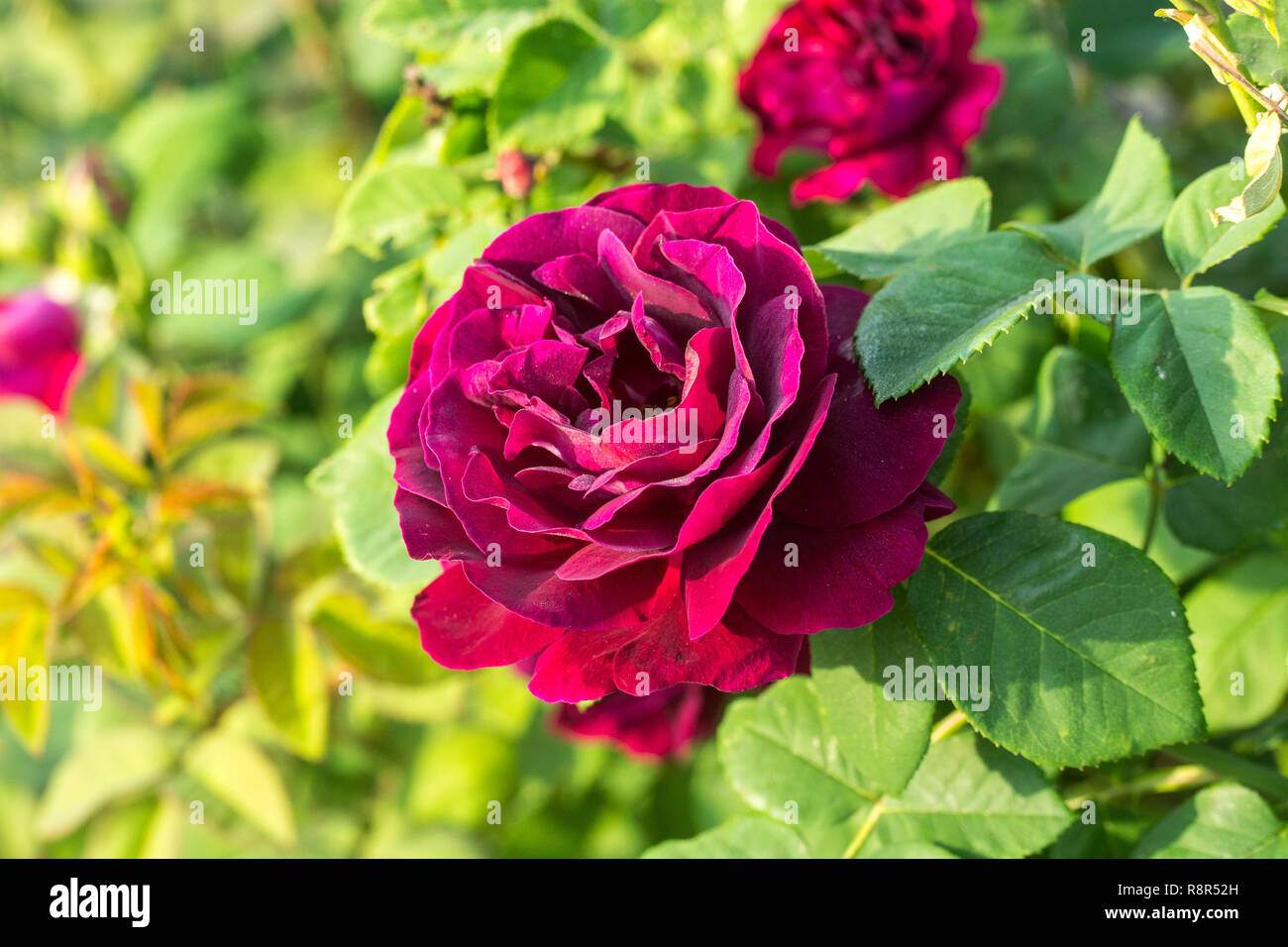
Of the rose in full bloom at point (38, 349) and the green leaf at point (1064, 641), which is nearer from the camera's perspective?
the green leaf at point (1064, 641)

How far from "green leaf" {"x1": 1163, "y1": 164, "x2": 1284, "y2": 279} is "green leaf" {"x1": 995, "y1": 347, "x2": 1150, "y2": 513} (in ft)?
0.57

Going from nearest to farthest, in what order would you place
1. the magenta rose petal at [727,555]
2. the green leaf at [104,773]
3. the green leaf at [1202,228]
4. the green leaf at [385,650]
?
the magenta rose petal at [727,555], the green leaf at [1202,228], the green leaf at [385,650], the green leaf at [104,773]

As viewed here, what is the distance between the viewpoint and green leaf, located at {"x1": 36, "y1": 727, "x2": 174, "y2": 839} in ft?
4.13

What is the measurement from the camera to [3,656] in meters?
1.14

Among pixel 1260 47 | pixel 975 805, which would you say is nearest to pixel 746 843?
pixel 975 805

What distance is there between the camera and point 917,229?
2.60 ft

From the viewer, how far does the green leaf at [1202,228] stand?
684mm

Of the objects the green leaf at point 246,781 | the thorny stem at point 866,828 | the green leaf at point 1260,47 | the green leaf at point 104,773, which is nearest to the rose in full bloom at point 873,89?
the green leaf at point 1260,47

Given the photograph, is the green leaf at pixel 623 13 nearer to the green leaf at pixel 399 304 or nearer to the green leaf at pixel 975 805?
the green leaf at pixel 399 304

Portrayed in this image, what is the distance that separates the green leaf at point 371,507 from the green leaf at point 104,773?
2.09ft

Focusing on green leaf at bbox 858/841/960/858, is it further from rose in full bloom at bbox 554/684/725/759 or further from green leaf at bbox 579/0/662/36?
green leaf at bbox 579/0/662/36

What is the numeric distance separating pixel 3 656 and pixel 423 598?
75 centimetres

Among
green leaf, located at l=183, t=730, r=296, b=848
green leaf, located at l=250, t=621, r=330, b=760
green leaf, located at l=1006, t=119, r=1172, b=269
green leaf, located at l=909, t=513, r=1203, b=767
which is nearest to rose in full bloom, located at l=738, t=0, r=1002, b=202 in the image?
green leaf, located at l=1006, t=119, r=1172, b=269

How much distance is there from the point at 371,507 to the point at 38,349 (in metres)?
0.85
